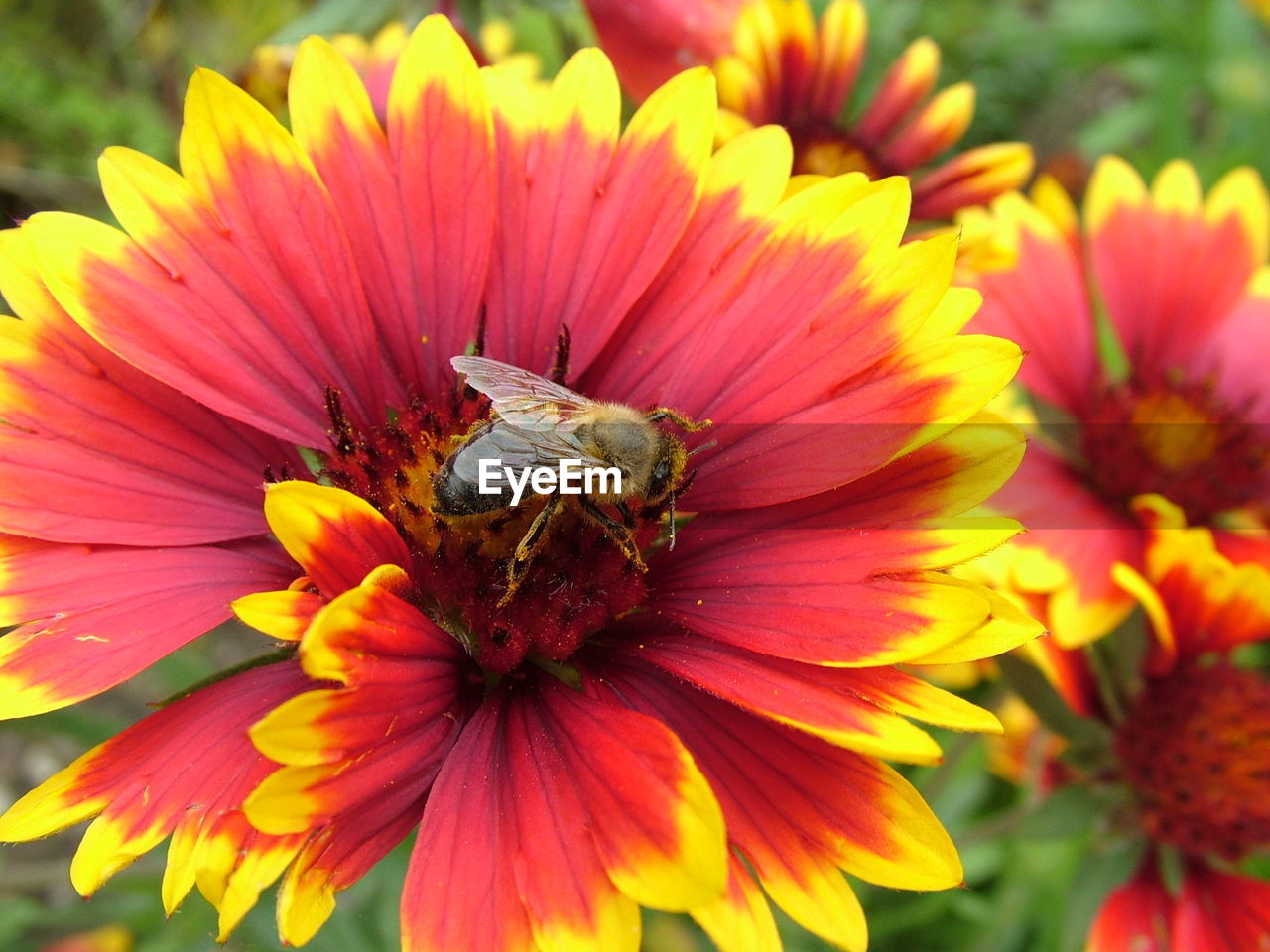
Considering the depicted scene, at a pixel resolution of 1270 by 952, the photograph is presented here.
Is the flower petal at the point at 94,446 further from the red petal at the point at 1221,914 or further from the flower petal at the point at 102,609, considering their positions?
the red petal at the point at 1221,914

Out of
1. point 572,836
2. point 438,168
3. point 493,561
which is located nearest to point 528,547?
point 493,561

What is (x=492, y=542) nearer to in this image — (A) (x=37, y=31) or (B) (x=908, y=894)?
(B) (x=908, y=894)

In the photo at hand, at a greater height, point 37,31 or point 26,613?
point 26,613

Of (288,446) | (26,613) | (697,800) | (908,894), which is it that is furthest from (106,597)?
(908,894)

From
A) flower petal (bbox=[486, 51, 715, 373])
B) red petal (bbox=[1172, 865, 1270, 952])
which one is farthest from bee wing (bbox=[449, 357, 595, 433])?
red petal (bbox=[1172, 865, 1270, 952])

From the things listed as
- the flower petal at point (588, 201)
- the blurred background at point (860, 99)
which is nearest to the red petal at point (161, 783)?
the flower petal at point (588, 201)

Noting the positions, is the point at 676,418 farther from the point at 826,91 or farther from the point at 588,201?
the point at 826,91
